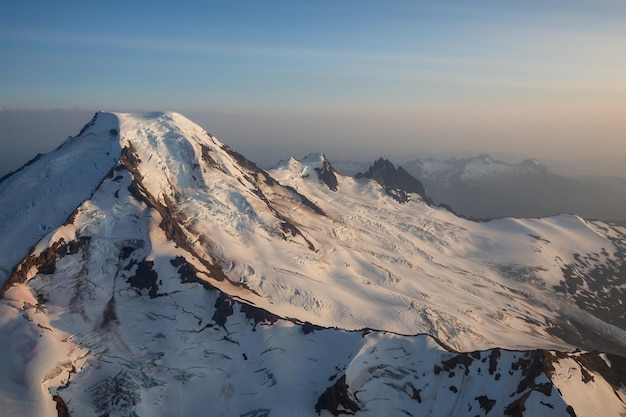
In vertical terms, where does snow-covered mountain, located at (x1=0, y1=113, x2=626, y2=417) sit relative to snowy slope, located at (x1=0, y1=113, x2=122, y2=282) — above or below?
below

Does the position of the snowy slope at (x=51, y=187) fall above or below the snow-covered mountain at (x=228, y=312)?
above

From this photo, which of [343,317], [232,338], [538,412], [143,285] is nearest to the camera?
[538,412]

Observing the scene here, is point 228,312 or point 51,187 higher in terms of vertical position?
point 51,187

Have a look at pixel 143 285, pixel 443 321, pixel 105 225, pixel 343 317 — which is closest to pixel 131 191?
pixel 105 225

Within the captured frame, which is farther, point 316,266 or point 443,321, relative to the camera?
point 316,266

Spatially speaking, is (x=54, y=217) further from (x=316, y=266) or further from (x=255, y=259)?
(x=316, y=266)

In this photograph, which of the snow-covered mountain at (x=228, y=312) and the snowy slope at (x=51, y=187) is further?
the snowy slope at (x=51, y=187)

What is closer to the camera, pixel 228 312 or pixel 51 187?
pixel 228 312

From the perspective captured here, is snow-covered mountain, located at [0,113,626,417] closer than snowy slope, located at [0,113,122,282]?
Yes
